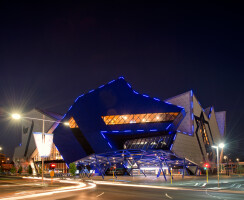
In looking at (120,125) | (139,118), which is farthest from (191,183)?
(120,125)

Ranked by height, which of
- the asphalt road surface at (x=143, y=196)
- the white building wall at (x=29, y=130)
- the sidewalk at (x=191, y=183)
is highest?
the white building wall at (x=29, y=130)

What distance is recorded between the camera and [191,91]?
207ft

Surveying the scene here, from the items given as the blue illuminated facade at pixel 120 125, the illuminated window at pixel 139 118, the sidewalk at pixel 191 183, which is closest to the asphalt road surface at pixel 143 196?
the sidewalk at pixel 191 183

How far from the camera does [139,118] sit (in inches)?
2255

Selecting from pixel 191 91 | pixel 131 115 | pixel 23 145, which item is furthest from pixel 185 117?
pixel 23 145

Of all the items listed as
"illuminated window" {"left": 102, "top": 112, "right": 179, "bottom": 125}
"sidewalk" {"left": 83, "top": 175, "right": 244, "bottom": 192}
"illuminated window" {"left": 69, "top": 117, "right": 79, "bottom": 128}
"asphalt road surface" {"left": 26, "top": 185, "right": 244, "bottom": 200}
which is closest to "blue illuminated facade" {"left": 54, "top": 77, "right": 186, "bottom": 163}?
"illuminated window" {"left": 102, "top": 112, "right": 179, "bottom": 125}

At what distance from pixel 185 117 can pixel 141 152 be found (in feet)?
88.9

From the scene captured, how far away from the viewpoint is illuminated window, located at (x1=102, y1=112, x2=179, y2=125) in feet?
184

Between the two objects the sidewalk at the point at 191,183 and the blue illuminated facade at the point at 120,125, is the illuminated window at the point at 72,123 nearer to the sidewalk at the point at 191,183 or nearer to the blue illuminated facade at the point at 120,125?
the blue illuminated facade at the point at 120,125

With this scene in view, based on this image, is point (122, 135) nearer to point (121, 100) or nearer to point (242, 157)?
point (121, 100)

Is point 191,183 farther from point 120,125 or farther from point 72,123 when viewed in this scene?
point 72,123

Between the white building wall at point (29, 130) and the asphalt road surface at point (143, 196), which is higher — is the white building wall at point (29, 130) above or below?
above

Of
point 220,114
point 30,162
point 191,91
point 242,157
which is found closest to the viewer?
point 191,91

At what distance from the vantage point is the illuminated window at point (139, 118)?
5622 centimetres
